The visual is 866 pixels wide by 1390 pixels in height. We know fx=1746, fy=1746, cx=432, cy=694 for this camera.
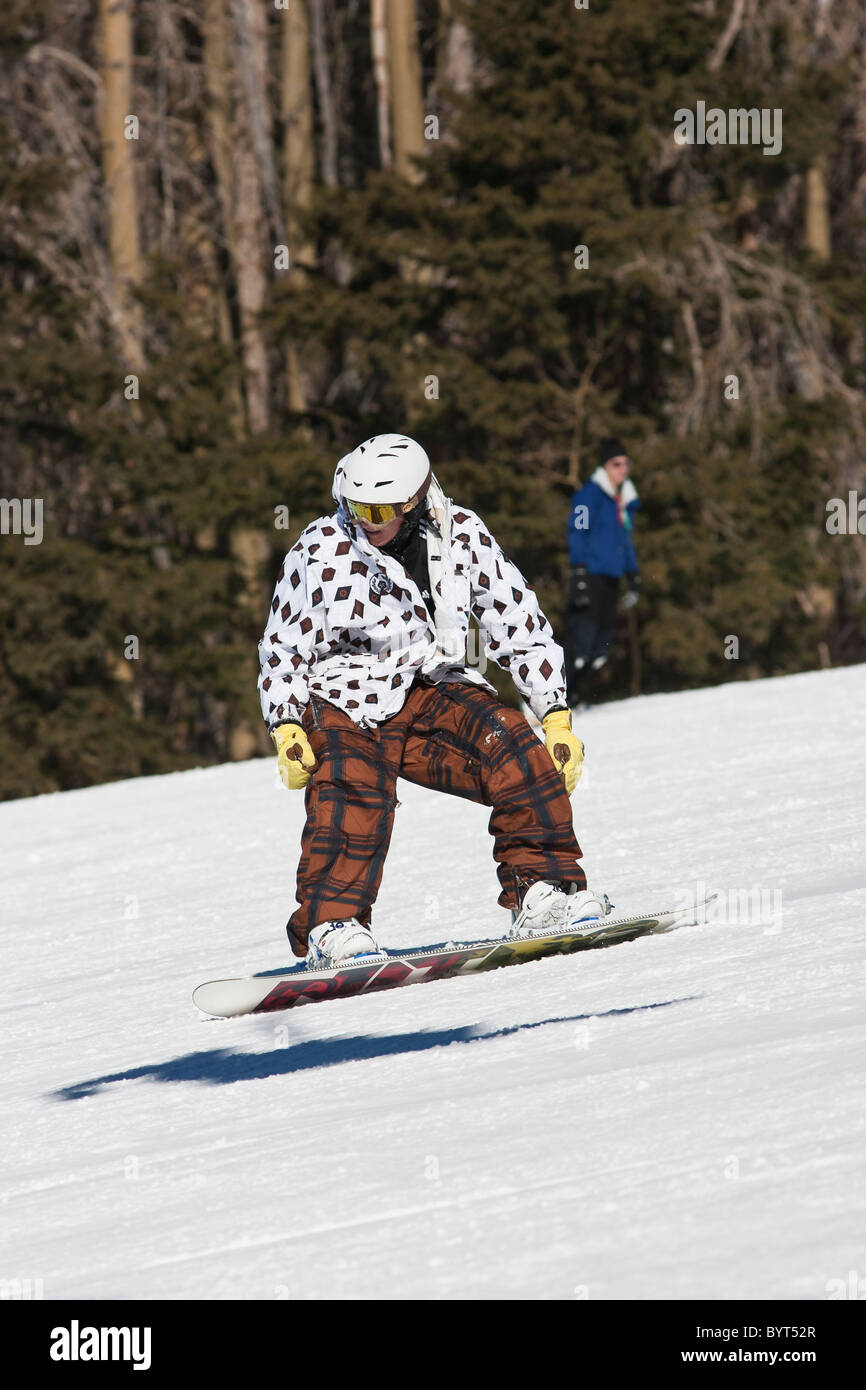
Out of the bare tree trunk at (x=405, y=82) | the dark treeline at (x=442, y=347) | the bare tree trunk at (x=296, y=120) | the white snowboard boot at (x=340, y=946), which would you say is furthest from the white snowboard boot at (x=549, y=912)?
the bare tree trunk at (x=296, y=120)

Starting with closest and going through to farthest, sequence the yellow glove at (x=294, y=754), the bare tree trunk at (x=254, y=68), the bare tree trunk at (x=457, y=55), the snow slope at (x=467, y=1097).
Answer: the snow slope at (x=467, y=1097) < the yellow glove at (x=294, y=754) < the bare tree trunk at (x=254, y=68) < the bare tree trunk at (x=457, y=55)

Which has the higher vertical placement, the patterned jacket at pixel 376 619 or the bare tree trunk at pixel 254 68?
the bare tree trunk at pixel 254 68

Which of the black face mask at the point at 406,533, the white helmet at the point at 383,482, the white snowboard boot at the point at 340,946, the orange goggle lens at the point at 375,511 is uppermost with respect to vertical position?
the white helmet at the point at 383,482

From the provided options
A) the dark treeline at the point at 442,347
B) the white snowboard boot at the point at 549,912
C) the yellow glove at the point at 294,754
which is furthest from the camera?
the dark treeline at the point at 442,347

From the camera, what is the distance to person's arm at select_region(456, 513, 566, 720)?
450cm

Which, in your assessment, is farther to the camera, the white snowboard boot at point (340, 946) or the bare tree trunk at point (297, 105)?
the bare tree trunk at point (297, 105)

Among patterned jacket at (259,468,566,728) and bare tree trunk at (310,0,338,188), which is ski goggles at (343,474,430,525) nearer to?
patterned jacket at (259,468,566,728)

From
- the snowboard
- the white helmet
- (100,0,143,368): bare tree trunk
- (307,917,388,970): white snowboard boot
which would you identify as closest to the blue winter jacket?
the snowboard

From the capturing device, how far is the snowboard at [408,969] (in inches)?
158

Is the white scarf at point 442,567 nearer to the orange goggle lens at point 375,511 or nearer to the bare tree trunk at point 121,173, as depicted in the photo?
the orange goggle lens at point 375,511

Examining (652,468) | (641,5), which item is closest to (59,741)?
(652,468)

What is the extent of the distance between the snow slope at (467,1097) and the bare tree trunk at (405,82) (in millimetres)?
14504

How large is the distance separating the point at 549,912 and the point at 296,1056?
2.64 ft
